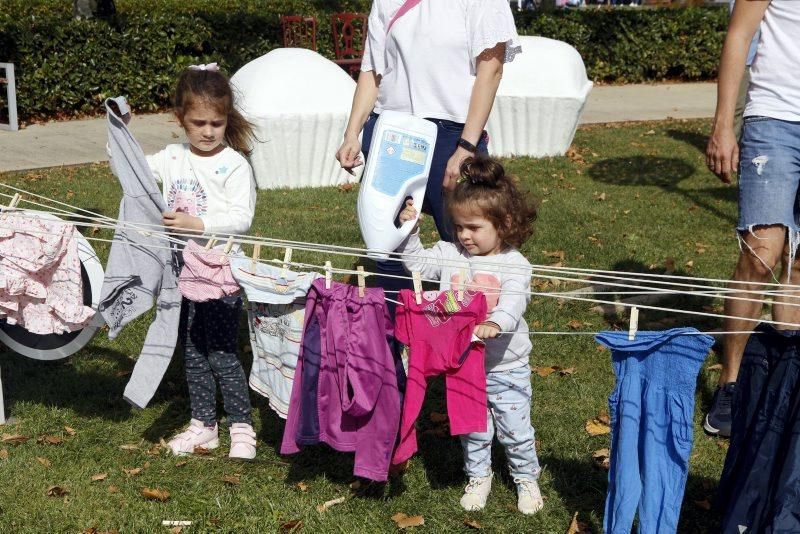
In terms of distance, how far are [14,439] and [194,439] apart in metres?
0.83

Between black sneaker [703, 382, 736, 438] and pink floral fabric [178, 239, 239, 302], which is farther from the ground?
pink floral fabric [178, 239, 239, 302]

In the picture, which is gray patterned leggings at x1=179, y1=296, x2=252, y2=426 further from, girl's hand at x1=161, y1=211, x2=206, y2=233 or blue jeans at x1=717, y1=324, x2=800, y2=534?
blue jeans at x1=717, y1=324, x2=800, y2=534

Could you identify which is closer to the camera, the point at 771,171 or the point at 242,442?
the point at 771,171

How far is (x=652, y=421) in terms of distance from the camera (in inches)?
118

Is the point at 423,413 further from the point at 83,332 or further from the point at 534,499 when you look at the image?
the point at 83,332

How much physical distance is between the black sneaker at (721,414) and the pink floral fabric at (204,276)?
2193 mm

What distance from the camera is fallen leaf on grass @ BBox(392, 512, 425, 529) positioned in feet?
11.9

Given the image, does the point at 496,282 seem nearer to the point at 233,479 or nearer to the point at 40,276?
the point at 233,479

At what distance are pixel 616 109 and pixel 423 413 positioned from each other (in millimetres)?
10488

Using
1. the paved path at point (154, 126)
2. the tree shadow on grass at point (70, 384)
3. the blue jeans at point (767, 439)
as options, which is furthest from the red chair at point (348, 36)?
the blue jeans at point (767, 439)

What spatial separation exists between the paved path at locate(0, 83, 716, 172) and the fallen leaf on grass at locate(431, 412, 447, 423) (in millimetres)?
3368

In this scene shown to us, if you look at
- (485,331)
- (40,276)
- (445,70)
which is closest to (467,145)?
(445,70)

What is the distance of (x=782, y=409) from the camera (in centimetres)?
298

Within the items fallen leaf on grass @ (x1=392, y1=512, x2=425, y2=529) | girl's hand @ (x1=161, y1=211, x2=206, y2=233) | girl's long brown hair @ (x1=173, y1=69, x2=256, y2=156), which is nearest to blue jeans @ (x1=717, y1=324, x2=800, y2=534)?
fallen leaf on grass @ (x1=392, y1=512, x2=425, y2=529)
